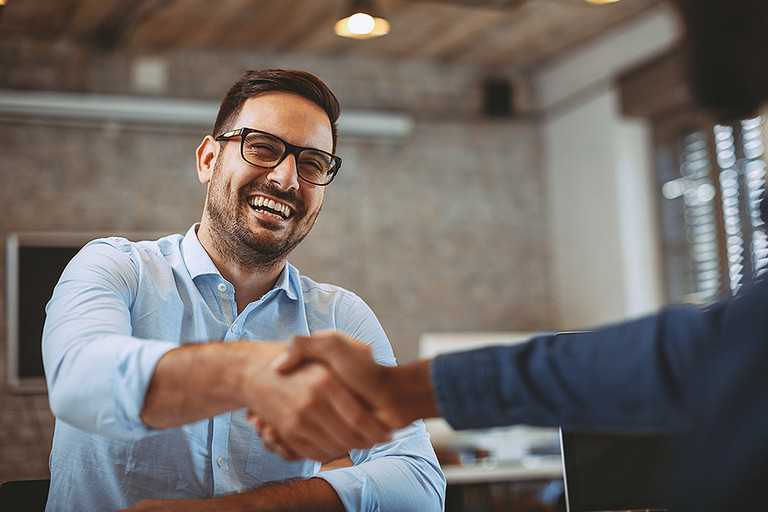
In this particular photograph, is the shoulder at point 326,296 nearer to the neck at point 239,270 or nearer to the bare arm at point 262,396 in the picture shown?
the neck at point 239,270

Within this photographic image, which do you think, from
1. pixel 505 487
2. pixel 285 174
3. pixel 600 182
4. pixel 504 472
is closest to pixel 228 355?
pixel 285 174

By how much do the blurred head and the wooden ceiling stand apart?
10.9 ft

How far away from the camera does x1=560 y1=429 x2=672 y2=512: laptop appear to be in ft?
4.62

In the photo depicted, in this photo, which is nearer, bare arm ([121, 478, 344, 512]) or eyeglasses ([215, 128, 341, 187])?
bare arm ([121, 478, 344, 512])

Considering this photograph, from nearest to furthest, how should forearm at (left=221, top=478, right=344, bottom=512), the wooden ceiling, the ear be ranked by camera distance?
1. forearm at (left=221, top=478, right=344, bottom=512)
2. the ear
3. the wooden ceiling

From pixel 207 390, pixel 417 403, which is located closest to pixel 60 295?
pixel 207 390

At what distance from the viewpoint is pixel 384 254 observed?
16.5 ft

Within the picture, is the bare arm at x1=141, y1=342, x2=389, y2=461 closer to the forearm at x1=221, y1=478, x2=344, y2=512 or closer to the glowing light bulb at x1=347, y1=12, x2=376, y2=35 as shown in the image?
the forearm at x1=221, y1=478, x2=344, y2=512

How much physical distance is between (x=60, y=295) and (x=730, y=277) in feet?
11.9

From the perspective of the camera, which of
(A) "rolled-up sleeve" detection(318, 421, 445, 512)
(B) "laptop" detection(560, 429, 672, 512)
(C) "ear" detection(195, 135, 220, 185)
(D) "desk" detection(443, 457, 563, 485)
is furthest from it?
(D) "desk" detection(443, 457, 563, 485)

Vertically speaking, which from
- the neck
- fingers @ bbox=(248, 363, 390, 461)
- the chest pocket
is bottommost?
the chest pocket

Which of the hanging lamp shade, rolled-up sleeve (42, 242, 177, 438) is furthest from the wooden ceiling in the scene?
rolled-up sleeve (42, 242, 177, 438)

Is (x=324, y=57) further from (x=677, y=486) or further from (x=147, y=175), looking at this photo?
(x=677, y=486)

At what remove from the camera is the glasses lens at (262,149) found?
145 centimetres
